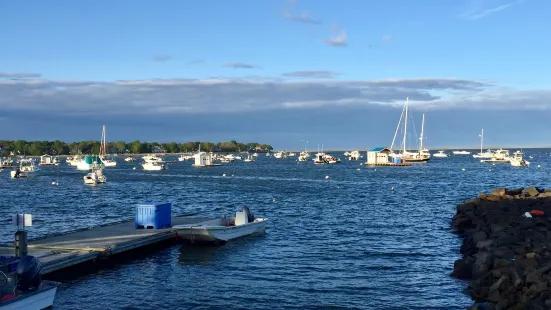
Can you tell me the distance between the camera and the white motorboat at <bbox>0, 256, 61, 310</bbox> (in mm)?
18203

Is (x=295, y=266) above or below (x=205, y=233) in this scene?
below

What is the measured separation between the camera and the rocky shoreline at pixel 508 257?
20.3 meters

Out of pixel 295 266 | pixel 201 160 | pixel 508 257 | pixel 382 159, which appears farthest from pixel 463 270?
pixel 201 160

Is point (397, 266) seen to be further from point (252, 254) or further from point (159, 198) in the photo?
point (159, 198)

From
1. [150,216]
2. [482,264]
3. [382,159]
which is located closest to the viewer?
[482,264]

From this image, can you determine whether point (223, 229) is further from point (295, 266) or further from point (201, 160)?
point (201, 160)

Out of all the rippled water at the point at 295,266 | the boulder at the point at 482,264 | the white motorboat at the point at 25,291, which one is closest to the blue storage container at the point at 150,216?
the rippled water at the point at 295,266

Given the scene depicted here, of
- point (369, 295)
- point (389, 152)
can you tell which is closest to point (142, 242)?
point (369, 295)

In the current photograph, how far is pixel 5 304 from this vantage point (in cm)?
1778

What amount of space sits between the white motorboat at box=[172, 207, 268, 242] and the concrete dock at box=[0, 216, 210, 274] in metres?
0.85

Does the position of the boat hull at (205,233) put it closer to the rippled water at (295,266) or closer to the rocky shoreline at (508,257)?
the rippled water at (295,266)

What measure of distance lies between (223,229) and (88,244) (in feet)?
27.6

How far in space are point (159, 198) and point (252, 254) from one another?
135 ft

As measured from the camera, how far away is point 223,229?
35.1 meters
